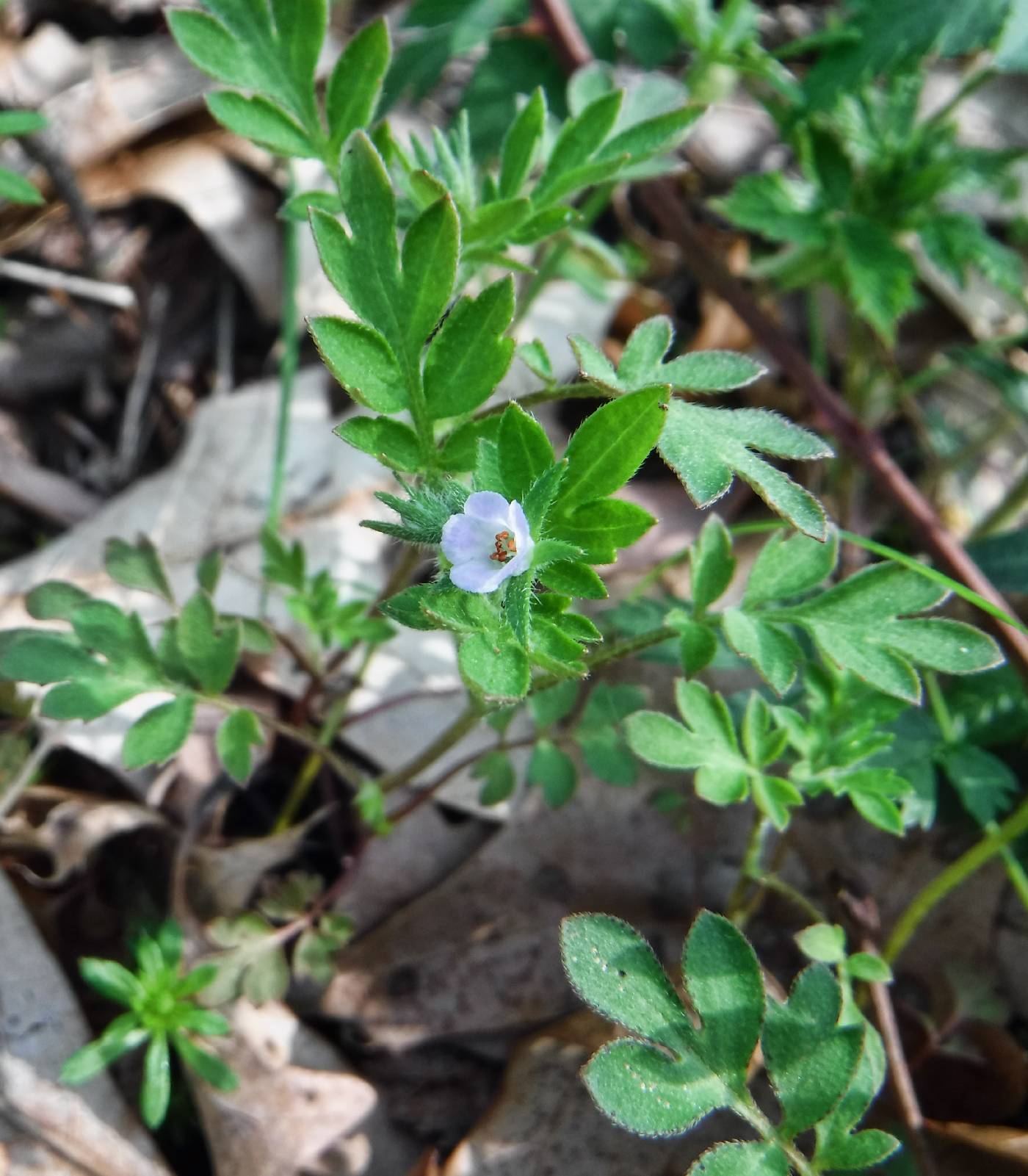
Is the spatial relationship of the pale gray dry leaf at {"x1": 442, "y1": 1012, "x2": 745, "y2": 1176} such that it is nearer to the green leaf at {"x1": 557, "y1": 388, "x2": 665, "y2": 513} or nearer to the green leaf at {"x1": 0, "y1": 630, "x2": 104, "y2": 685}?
the green leaf at {"x1": 0, "y1": 630, "x2": 104, "y2": 685}

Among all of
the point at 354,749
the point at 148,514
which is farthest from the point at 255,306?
the point at 354,749

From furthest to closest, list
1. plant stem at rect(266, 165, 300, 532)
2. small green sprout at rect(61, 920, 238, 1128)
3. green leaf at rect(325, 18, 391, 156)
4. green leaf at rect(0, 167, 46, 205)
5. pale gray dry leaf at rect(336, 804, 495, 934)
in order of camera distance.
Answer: plant stem at rect(266, 165, 300, 532), pale gray dry leaf at rect(336, 804, 495, 934), green leaf at rect(0, 167, 46, 205), small green sprout at rect(61, 920, 238, 1128), green leaf at rect(325, 18, 391, 156)

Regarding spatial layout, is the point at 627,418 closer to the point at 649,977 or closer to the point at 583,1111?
the point at 649,977

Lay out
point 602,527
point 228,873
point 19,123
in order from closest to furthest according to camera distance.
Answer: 1. point 602,527
2. point 19,123
3. point 228,873

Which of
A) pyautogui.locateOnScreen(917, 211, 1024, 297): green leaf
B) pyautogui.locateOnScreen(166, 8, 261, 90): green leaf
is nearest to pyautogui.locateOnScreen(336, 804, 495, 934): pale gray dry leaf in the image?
pyautogui.locateOnScreen(166, 8, 261, 90): green leaf

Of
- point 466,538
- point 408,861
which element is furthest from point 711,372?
point 408,861

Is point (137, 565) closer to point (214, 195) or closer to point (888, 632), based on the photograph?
point (888, 632)
